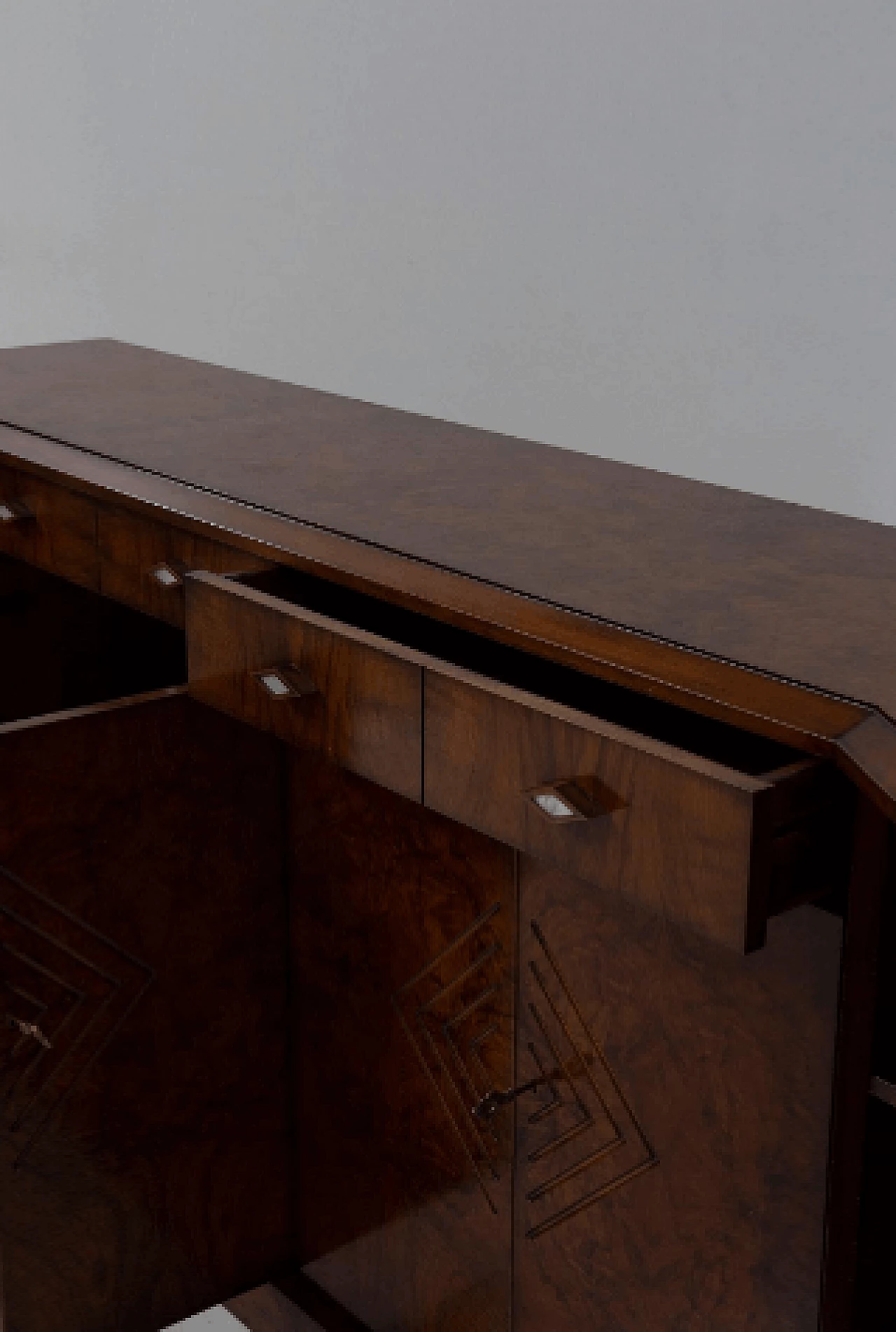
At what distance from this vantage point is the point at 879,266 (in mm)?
3191

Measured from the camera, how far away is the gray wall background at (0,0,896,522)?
3270 mm

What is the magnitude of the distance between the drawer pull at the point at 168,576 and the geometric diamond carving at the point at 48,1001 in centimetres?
36

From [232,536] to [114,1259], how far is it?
32.6 inches

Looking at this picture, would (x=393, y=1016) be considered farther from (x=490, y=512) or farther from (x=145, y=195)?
(x=145, y=195)

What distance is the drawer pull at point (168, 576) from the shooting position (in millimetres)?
2162

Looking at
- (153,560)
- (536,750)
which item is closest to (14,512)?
(153,560)

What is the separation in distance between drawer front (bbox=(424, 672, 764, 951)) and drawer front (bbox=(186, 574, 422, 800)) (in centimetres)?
4

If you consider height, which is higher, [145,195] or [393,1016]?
[145,195]

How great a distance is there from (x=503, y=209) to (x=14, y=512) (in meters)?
1.65

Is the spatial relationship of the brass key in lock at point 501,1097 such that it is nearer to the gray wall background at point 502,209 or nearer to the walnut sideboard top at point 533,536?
the walnut sideboard top at point 533,536

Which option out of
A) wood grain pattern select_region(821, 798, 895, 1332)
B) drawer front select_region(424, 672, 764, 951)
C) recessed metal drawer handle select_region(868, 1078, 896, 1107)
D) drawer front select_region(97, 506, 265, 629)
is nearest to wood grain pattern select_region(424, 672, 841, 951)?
drawer front select_region(424, 672, 764, 951)

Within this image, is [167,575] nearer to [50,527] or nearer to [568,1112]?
[50,527]

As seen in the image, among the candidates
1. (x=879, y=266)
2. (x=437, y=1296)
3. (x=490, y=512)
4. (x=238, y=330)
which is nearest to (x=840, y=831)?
→ (x=490, y=512)

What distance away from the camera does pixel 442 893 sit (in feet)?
6.70
